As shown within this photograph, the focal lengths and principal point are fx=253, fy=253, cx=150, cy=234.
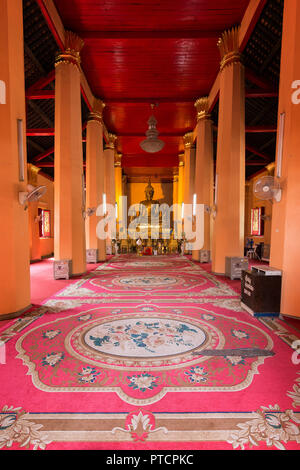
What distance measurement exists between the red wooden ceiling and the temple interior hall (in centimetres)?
4

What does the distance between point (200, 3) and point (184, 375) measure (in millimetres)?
7311

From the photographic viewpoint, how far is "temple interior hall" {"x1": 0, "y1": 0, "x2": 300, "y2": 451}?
5.99ft

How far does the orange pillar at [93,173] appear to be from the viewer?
30.6 ft

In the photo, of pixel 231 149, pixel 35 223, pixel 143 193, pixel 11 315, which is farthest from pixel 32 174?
pixel 143 193

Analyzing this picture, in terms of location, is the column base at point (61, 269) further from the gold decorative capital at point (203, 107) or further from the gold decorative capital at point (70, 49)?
the gold decorative capital at point (203, 107)

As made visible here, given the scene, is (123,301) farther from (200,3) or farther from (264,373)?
(200,3)

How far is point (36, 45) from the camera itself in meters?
6.37

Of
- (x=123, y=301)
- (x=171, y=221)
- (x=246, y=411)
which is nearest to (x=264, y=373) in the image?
(x=246, y=411)

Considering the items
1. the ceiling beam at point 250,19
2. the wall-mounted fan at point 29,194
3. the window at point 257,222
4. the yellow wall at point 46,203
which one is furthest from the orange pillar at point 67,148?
the window at point 257,222

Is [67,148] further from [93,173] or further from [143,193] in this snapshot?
[143,193]

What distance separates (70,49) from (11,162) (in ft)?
14.7

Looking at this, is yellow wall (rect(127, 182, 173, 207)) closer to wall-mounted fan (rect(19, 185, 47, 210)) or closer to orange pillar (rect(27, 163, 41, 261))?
orange pillar (rect(27, 163, 41, 261))

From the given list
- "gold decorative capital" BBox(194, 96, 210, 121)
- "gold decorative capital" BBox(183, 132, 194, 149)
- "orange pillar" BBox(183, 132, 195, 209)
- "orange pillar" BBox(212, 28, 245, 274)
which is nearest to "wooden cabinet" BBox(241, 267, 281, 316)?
"orange pillar" BBox(212, 28, 245, 274)

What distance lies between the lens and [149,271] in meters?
7.74
